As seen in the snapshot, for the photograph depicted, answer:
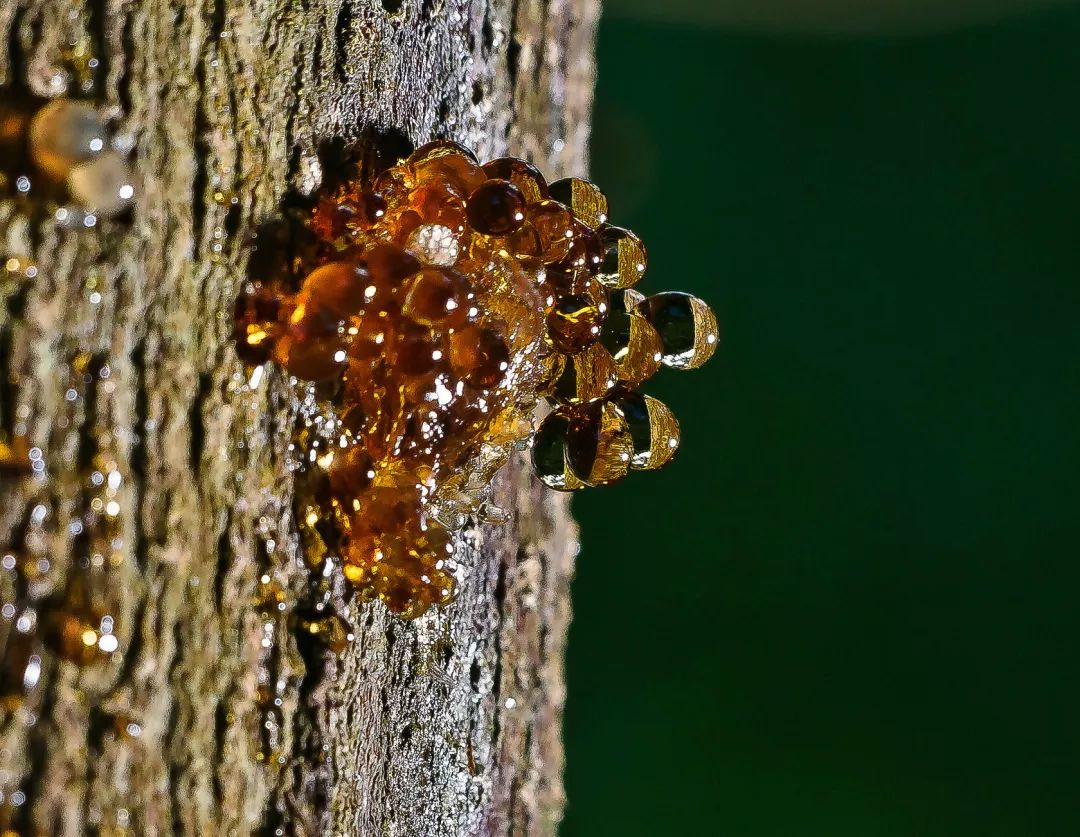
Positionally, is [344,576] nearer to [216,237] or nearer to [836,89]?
[216,237]

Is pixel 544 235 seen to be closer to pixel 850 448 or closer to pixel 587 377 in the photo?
pixel 587 377

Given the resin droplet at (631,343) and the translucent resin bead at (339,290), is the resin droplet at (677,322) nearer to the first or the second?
the resin droplet at (631,343)

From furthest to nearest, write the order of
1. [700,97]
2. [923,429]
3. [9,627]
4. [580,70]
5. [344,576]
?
[700,97]
[923,429]
[580,70]
[344,576]
[9,627]

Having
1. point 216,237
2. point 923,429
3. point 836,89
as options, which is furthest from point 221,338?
point 836,89

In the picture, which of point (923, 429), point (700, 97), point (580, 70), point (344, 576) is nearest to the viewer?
point (344, 576)

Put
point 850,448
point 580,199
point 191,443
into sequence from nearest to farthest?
point 191,443
point 580,199
point 850,448

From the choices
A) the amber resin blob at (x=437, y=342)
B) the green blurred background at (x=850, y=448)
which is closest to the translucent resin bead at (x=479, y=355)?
the amber resin blob at (x=437, y=342)

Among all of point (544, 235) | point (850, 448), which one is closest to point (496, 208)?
point (544, 235)
